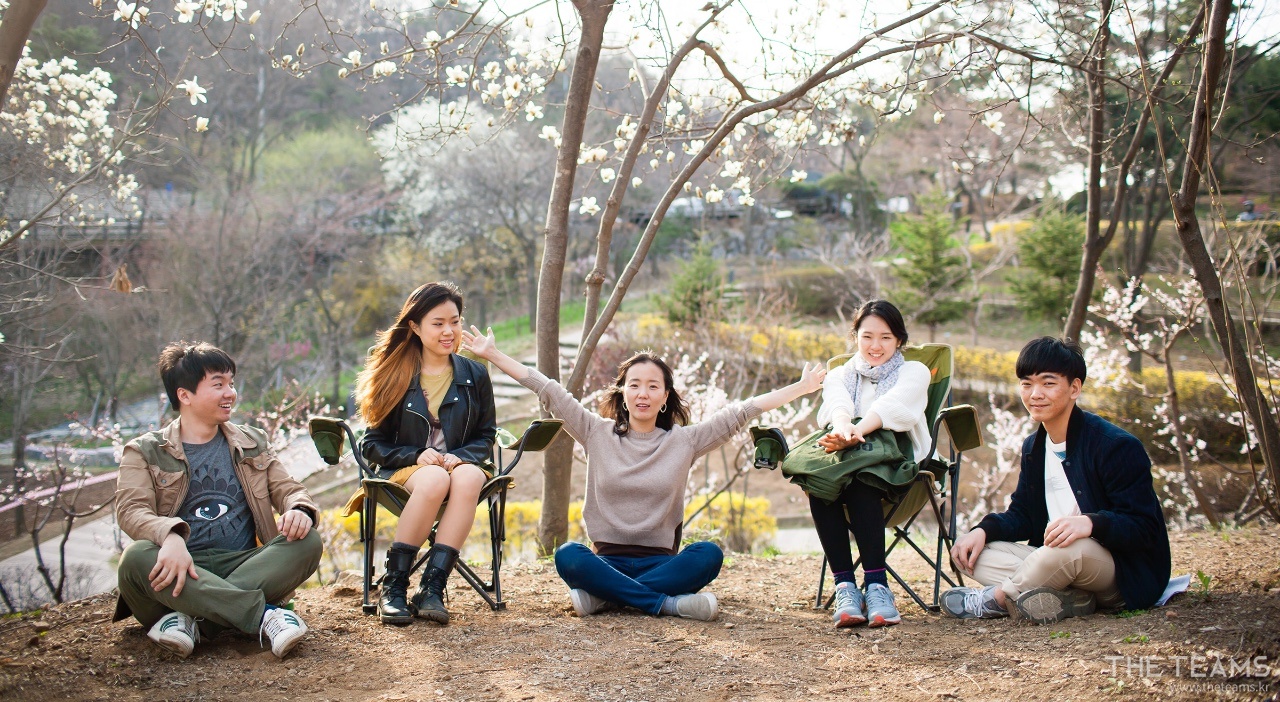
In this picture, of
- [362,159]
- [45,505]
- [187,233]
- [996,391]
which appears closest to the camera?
[45,505]

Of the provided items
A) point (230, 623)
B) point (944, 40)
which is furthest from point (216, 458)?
point (944, 40)

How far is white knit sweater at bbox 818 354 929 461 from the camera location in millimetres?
2727

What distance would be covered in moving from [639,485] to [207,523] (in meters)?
1.24

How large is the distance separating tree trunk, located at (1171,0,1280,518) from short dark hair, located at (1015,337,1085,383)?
41 cm

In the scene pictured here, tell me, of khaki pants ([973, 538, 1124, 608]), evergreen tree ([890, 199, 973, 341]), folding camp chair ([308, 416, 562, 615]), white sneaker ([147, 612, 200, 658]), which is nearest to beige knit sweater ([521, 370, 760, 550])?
folding camp chair ([308, 416, 562, 615])

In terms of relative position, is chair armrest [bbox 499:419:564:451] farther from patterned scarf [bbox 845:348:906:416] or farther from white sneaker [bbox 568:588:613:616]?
patterned scarf [bbox 845:348:906:416]

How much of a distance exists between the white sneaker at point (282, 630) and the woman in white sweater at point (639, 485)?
0.76m

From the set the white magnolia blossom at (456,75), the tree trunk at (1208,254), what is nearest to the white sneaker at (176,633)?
the white magnolia blossom at (456,75)

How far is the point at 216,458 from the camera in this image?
2512 mm

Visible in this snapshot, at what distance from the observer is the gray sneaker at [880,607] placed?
256 centimetres

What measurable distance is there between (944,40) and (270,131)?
52.0 feet

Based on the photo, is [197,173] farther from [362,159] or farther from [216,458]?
[216,458]

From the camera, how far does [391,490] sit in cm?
269

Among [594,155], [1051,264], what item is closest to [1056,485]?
[594,155]
